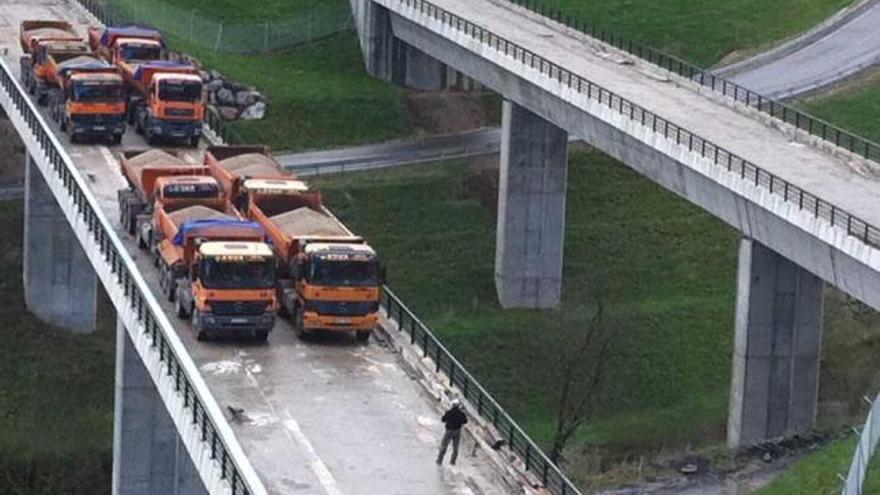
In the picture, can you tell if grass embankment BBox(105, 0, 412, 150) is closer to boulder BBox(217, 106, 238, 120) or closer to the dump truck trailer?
boulder BBox(217, 106, 238, 120)

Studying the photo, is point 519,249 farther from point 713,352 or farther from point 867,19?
point 867,19

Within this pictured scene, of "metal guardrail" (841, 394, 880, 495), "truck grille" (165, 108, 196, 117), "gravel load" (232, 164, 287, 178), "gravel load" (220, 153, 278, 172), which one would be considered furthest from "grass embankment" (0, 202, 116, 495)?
"metal guardrail" (841, 394, 880, 495)

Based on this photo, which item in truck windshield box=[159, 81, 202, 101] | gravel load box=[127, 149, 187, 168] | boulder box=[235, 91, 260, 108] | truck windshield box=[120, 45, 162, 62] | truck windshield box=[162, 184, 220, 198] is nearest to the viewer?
truck windshield box=[162, 184, 220, 198]

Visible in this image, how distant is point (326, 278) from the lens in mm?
53031

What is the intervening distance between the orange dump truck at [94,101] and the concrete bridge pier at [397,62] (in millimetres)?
28180

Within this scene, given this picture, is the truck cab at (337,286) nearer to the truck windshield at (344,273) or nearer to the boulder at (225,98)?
the truck windshield at (344,273)

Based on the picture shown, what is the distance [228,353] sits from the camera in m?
53.6

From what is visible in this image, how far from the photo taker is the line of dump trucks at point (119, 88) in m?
75.6

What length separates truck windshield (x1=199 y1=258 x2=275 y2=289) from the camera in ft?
173

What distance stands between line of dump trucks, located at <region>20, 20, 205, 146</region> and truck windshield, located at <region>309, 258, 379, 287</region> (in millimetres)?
23713

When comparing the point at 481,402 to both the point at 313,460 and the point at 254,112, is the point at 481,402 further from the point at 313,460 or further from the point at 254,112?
the point at 254,112

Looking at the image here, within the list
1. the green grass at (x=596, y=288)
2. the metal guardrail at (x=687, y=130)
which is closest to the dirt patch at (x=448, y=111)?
the metal guardrail at (x=687, y=130)

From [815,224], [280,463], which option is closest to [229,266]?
[280,463]

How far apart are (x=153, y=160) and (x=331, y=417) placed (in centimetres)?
2059
